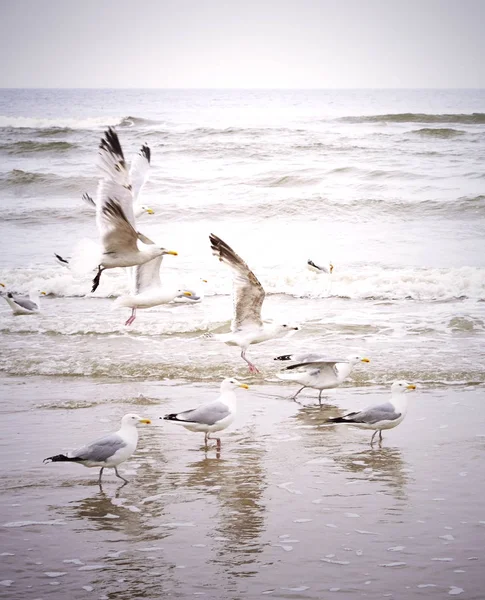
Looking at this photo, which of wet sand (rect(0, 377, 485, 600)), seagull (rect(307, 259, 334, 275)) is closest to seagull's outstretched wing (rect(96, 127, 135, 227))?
wet sand (rect(0, 377, 485, 600))

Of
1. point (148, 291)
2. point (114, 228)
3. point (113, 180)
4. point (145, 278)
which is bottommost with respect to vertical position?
point (148, 291)

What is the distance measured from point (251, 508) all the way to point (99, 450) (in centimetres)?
103

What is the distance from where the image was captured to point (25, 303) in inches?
439

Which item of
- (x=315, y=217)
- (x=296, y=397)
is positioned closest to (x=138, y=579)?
→ (x=296, y=397)

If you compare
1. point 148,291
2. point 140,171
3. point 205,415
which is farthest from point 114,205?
point 140,171

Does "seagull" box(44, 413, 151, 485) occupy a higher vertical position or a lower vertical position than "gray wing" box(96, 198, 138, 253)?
lower

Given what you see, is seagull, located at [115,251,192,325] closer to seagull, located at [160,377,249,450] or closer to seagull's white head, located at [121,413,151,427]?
seagull, located at [160,377,249,450]

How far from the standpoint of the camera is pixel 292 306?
12.1 m

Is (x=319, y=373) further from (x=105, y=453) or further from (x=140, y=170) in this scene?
(x=140, y=170)

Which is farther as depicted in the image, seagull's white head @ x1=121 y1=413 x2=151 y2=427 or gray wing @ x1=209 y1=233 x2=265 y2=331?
gray wing @ x1=209 y1=233 x2=265 y2=331

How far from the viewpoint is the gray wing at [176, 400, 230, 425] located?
5941mm

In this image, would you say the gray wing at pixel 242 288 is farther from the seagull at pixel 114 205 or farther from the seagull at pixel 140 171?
the seagull at pixel 140 171

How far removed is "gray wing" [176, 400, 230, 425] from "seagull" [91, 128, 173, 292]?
8.37ft

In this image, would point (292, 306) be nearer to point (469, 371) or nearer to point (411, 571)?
point (469, 371)
